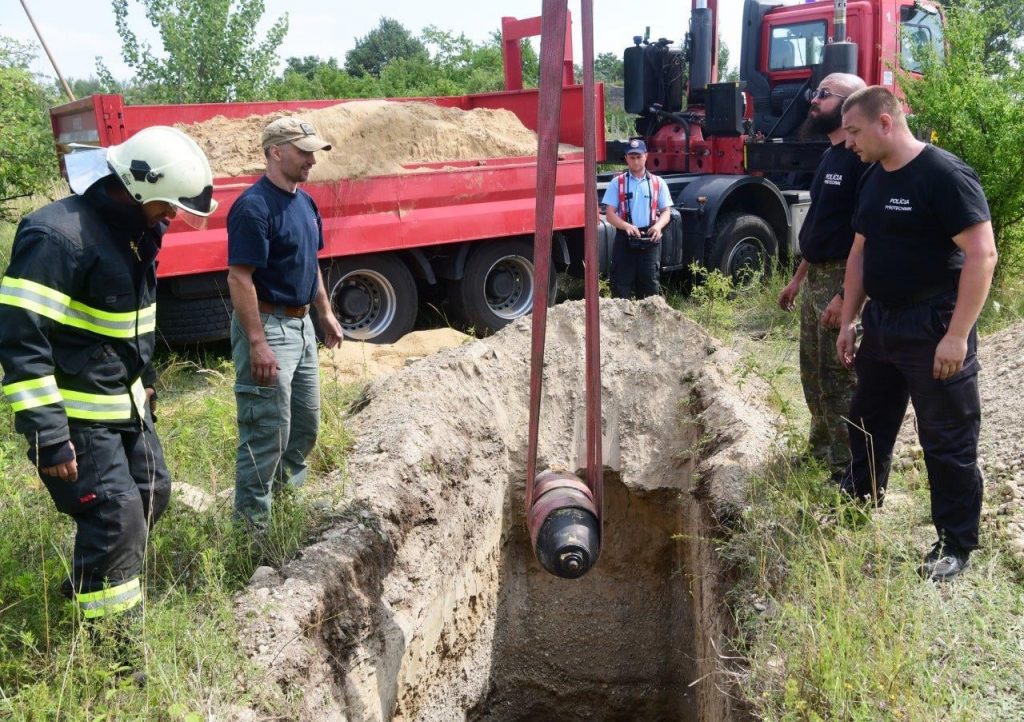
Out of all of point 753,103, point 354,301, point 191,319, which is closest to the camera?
point 191,319

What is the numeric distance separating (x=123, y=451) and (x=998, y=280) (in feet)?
24.8

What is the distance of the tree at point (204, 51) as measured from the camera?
1233 centimetres

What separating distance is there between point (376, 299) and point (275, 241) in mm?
3680

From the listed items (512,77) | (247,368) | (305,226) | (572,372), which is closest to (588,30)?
(305,226)

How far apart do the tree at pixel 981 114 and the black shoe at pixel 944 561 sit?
518 cm

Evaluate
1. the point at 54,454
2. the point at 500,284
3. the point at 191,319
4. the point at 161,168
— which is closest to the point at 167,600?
the point at 54,454

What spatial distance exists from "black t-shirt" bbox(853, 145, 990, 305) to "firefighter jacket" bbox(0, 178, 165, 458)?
262 centimetres

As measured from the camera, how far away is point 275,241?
373cm

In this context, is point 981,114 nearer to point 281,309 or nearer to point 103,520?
point 281,309

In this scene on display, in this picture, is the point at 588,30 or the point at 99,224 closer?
the point at 588,30

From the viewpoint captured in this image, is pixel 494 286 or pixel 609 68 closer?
pixel 494 286

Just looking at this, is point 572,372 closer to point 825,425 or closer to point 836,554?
point 825,425

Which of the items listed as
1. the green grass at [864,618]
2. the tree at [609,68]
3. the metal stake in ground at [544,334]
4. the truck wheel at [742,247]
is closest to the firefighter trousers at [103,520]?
the metal stake in ground at [544,334]

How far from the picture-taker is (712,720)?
158 inches
